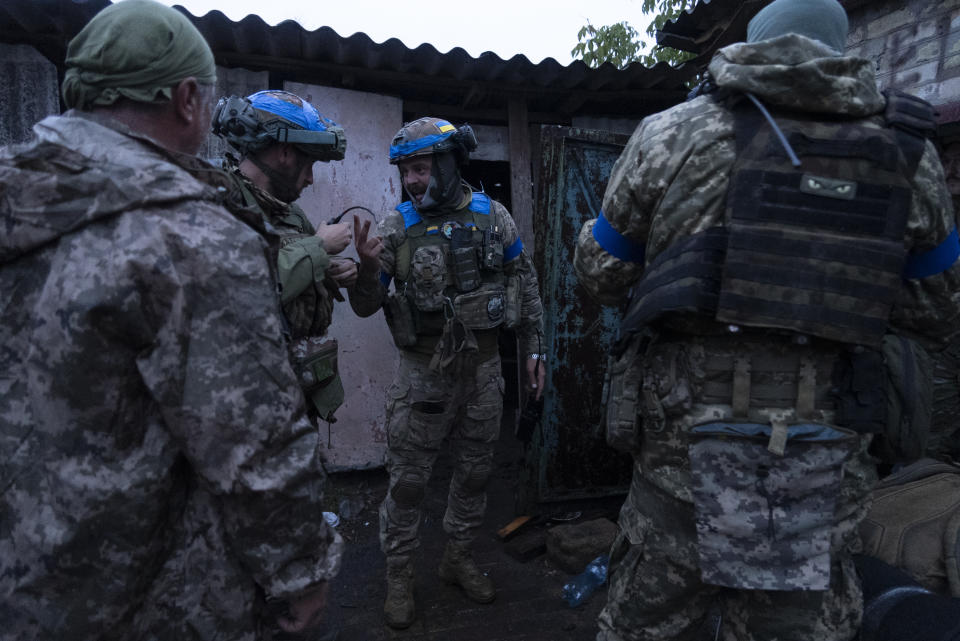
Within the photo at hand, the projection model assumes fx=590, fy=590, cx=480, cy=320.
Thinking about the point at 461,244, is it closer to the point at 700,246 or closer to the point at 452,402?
the point at 452,402

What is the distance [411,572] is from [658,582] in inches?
66.1

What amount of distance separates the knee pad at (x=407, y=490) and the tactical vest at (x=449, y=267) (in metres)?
0.75

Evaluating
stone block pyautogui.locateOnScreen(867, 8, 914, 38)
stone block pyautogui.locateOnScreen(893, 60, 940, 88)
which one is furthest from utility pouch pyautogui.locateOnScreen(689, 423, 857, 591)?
stone block pyautogui.locateOnScreen(867, 8, 914, 38)

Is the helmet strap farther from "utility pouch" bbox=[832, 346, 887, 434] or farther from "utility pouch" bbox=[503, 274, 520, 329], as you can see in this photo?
"utility pouch" bbox=[832, 346, 887, 434]

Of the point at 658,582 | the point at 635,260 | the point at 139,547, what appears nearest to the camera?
the point at 139,547

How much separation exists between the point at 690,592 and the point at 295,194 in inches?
79.4

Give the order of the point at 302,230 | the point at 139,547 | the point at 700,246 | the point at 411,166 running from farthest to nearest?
the point at 411,166 → the point at 302,230 → the point at 700,246 → the point at 139,547

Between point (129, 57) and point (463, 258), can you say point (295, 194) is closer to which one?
point (463, 258)

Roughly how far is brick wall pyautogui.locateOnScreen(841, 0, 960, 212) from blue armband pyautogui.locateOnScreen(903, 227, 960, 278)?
5.42ft

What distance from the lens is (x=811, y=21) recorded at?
166 centimetres

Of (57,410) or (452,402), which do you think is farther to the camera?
(452,402)

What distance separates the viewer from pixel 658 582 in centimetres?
176

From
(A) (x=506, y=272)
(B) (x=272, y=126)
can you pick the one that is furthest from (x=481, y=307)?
(B) (x=272, y=126)

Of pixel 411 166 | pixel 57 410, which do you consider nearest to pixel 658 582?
pixel 57 410
